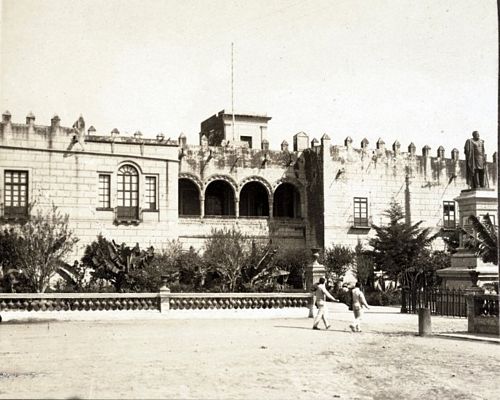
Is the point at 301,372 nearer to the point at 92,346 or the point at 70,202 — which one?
the point at 92,346

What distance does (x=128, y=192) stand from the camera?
3709cm

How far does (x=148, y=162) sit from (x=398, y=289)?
1429 cm

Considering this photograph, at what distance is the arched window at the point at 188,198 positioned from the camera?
42.2 meters

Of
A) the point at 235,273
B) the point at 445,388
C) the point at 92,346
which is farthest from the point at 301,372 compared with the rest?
the point at 235,273

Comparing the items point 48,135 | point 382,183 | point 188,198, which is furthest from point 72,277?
point 382,183

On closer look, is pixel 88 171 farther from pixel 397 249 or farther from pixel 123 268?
pixel 397 249

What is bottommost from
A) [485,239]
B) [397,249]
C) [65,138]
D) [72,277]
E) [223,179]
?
[72,277]

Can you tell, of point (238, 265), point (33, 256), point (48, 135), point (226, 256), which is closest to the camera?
point (33, 256)

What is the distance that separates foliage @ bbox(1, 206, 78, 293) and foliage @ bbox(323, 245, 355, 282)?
14.2 meters

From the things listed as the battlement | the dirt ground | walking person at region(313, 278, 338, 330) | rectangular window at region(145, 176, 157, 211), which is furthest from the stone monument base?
the battlement

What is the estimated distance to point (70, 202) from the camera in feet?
116

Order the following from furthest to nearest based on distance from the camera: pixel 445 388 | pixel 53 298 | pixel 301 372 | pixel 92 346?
pixel 53 298 → pixel 92 346 → pixel 301 372 → pixel 445 388

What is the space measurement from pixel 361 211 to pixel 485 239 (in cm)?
2142

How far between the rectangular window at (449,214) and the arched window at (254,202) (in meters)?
11.0
